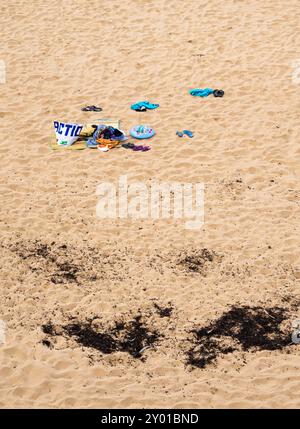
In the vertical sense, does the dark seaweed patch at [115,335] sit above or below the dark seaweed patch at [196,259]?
below

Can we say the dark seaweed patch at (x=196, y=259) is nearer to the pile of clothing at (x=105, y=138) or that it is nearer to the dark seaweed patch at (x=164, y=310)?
the dark seaweed patch at (x=164, y=310)

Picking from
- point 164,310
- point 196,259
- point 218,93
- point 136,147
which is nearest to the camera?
point 164,310

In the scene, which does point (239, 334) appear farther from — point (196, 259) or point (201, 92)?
point (201, 92)

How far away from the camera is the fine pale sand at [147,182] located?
6172 millimetres

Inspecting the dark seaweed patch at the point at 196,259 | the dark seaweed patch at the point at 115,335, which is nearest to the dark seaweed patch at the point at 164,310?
the dark seaweed patch at the point at 115,335

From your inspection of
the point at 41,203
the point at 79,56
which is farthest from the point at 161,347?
the point at 79,56

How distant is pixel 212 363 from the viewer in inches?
247

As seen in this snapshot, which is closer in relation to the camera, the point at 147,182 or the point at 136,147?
the point at 147,182

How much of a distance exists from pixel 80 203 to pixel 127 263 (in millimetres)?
1324

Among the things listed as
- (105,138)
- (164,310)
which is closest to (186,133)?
(105,138)

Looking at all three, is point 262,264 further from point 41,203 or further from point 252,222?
point 41,203

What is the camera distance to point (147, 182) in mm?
8969

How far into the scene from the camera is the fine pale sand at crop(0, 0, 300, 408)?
6.17 meters

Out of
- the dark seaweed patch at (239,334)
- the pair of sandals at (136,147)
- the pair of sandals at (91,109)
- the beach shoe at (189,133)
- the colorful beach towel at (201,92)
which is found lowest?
the dark seaweed patch at (239,334)
